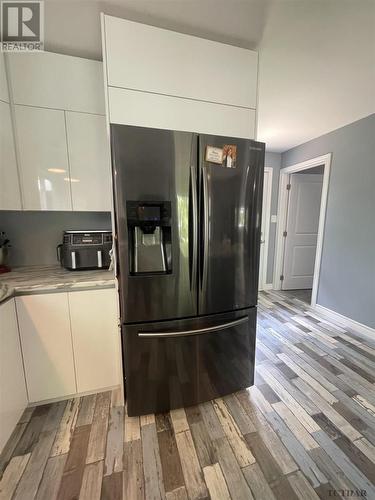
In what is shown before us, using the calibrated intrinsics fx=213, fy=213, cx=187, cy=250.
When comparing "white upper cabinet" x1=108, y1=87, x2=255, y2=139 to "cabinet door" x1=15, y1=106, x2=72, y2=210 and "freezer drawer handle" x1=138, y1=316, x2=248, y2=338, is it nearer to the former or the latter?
"cabinet door" x1=15, y1=106, x2=72, y2=210

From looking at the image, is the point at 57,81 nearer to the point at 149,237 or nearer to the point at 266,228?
the point at 149,237

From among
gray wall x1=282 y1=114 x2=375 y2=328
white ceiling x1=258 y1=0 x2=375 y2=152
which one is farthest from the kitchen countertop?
gray wall x1=282 y1=114 x2=375 y2=328

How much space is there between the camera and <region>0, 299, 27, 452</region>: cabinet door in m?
1.20

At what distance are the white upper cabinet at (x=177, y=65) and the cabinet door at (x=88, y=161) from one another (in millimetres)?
445

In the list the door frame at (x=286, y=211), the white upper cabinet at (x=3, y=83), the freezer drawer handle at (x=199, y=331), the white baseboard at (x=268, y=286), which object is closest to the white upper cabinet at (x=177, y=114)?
the white upper cabinet at (x=3, y=83)

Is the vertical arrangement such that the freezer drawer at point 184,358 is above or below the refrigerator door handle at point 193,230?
below

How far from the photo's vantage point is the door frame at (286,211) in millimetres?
2881

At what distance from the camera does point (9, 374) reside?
126cm

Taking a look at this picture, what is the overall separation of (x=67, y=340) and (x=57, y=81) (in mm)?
1779

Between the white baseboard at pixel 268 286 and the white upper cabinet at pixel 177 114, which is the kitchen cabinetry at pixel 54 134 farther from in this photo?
the white baseboard at pixel 268 286

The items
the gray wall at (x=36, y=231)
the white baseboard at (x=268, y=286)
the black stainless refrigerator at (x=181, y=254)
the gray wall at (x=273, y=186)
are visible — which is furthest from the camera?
the white baseboard at (x=268, y=286)

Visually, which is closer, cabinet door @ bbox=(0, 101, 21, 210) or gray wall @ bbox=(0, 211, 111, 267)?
cabinet door @ bbox=(0, 101, 21, 210)

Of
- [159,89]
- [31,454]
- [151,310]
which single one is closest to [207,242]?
[151,310]

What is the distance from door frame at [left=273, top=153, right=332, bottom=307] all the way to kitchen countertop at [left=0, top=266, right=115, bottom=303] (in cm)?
280
